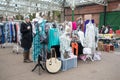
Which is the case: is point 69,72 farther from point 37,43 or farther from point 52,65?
point 37,43

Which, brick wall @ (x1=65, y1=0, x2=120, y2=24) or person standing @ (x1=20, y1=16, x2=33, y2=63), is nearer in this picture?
person standing @ (x1=20, y1=16, x2=33, y2=63)

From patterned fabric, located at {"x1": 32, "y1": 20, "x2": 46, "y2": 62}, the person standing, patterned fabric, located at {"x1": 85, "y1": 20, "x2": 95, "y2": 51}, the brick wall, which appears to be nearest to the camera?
patterned fabric, located at {"x1": 32, "y1": 20, "x2": 46, "y2": 62}

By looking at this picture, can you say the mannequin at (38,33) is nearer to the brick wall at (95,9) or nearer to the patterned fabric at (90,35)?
the patterned fabric at (90,35)

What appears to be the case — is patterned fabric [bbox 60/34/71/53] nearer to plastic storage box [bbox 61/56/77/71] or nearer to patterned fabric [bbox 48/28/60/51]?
patterned fabric [bbox 48/28/60/51]

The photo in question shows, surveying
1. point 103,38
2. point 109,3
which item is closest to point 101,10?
point 109,3

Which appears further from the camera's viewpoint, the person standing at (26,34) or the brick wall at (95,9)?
the brick wall at (95,9)

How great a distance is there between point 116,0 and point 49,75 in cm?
1086

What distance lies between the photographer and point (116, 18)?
1331 cm

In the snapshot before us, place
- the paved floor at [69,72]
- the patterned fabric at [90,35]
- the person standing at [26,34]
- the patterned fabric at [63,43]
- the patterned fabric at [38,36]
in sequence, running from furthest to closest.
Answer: the patterned fabric at [90,35] < the person standing at [26,34] < the patterned fabric at [63,43] < the patterned fabric at [38,36] < the paved floor at [69,72]

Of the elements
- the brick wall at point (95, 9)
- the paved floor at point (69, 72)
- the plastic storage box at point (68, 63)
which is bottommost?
the paved floor at point (69, 72)

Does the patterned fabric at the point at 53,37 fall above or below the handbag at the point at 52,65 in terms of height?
above

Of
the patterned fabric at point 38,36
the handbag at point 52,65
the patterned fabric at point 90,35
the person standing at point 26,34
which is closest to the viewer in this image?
the handbag at point 52,65

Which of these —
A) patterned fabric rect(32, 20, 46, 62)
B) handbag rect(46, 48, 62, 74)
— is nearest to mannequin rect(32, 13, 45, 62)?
patterned fabric rect(32, 20, 46, 62)

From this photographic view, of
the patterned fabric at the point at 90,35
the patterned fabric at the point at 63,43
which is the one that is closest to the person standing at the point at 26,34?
the patterned fabric at the point at 63,43
